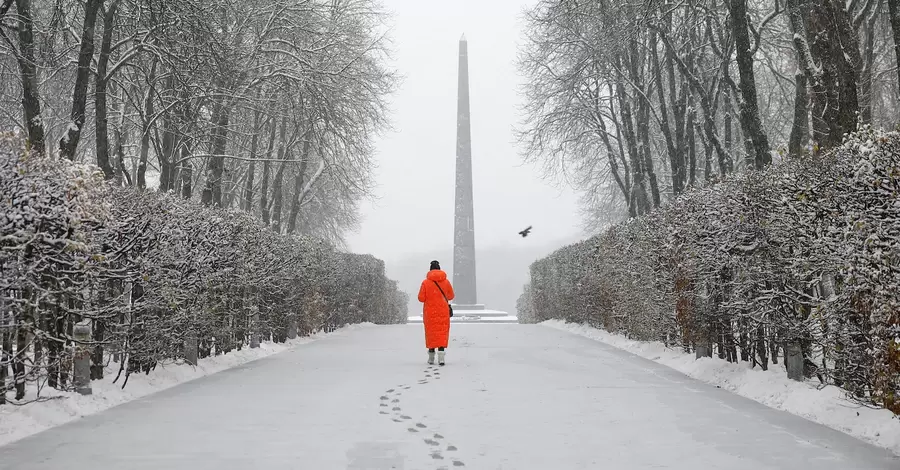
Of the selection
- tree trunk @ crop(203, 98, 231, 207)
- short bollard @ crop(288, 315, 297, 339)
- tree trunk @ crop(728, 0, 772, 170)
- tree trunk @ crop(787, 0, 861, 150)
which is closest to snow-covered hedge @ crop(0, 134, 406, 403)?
short bollard @ crop(288, 315, 297, 339)

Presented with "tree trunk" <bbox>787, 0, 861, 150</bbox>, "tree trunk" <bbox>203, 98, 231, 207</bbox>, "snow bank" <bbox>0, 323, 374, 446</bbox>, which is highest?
"tree trunk" <bbox>203, 98, 231, 207</bbox>

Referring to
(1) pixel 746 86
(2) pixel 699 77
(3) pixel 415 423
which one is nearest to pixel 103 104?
(3) pixel 415 423

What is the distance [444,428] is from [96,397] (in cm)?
356

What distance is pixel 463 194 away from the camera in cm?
4125

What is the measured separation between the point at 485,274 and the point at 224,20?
88080 millimetres

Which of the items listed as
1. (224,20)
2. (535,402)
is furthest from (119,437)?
(224,20)

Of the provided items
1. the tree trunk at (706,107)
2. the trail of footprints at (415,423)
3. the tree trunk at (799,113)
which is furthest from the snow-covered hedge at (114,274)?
the tree trunk at (799,113)

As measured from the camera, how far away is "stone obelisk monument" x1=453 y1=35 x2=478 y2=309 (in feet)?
134

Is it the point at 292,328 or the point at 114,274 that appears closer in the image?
the point at 114,274

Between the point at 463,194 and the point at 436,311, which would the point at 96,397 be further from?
the point at 463,194

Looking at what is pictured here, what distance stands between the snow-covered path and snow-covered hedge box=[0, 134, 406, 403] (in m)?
0.72

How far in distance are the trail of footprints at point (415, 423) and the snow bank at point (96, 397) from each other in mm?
2639

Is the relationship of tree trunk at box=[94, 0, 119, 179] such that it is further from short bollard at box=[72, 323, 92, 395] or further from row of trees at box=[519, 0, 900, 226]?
row of trees at box=[519, 0, 900, 226]

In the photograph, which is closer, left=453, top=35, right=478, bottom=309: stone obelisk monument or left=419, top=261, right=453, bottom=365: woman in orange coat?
left=419, top=261, right=453, bottom=365: woman in orange coat
